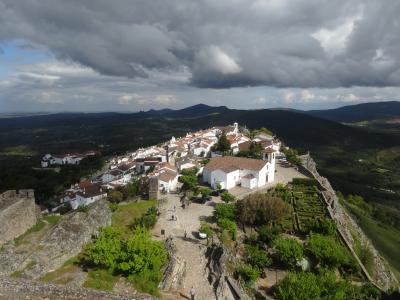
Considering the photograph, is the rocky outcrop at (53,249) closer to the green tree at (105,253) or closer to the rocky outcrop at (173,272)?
the green tree at (105,253)

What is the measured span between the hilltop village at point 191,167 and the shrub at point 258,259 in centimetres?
1720

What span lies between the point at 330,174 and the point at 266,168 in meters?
92.7

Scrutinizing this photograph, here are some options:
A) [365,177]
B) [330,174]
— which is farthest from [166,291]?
[365,177]

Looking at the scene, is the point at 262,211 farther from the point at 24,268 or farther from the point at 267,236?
the point at 24,268

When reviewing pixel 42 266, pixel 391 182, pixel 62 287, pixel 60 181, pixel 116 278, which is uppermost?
pixel 62 287

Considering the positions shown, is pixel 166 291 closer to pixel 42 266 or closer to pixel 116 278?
pixel 116 278

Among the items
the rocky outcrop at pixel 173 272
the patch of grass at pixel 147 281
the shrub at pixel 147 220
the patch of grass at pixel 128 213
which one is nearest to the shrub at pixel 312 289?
the rocky outcrop at pixel 173 272

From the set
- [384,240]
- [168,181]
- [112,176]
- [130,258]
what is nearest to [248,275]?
[130,258]

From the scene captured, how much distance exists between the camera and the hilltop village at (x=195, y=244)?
2116 cm

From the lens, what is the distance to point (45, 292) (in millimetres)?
12453

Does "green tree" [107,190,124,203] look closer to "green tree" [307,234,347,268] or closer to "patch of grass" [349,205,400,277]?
"green tree" [307,234,347,268]

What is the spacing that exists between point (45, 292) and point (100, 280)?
8682 mm

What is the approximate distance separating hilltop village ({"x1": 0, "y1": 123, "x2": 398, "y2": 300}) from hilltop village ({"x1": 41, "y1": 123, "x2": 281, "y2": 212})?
1.07 feet

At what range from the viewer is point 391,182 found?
5428 inches
